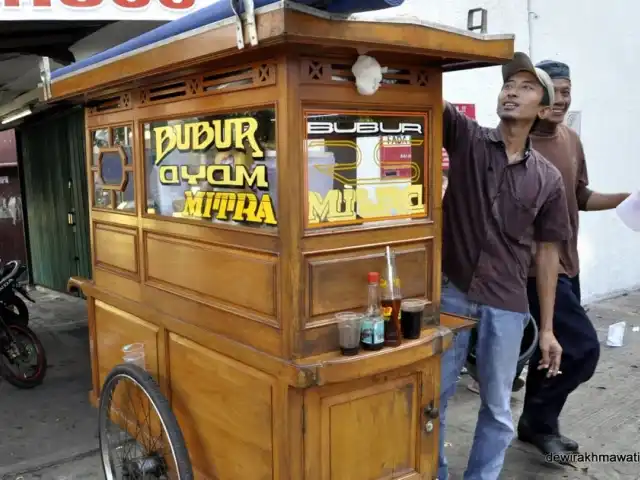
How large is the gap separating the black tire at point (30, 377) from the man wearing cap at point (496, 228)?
3.60 meters

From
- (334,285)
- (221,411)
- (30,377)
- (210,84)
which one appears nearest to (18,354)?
(30,377)

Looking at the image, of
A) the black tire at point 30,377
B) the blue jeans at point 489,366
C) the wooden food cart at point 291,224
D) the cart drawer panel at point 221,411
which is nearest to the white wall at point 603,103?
the blue jeans at point 489,366

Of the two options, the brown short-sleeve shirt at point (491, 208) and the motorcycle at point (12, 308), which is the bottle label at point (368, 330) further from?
the motorcycle at point (12, 308)

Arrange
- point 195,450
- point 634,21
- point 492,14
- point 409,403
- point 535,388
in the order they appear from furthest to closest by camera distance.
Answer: point 634,21, point 492,14, point 535,388, point 195,450, point 409,403

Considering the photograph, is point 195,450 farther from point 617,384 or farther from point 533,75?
point 617,384

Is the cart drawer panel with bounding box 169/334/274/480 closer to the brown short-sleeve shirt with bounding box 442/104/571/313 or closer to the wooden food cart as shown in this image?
the wooden food cart

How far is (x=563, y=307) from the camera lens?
353 cm

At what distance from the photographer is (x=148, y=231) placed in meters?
2.87

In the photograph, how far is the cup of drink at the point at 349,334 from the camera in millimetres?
2170

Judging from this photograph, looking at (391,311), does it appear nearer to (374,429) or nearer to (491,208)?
(374,429)

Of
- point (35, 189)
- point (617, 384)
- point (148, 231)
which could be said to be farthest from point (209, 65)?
point (35, 189)

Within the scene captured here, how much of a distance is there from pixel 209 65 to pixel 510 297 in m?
1.64

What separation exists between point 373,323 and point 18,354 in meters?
4.05

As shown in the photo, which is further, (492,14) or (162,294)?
(492,14)
